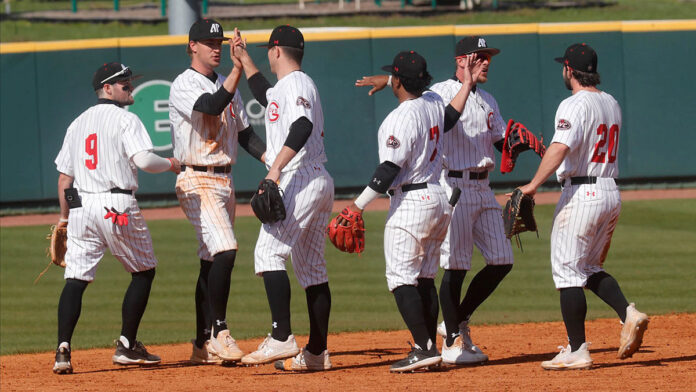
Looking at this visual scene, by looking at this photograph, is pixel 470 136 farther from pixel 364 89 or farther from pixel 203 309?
pixel 364 89

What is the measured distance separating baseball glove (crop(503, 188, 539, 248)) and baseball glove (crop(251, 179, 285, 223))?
1378mm

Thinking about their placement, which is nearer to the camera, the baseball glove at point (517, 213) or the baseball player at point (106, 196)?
the baseball glove at point (517, 213)

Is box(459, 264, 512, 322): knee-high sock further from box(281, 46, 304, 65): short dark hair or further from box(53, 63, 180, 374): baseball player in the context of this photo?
box(53, 63, 180, 374): baseball player

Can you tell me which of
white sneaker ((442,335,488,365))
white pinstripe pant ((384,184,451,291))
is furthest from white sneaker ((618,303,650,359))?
white pinstripe pant ((384,184,451,291))

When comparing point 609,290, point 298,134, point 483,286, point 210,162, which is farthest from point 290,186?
point 609,290

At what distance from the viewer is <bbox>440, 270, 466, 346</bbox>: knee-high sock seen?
711 centimetres

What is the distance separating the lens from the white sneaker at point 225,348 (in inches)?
273

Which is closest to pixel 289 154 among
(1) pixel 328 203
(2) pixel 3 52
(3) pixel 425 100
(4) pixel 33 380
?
(1) pixel 328 203

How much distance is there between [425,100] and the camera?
6594mm

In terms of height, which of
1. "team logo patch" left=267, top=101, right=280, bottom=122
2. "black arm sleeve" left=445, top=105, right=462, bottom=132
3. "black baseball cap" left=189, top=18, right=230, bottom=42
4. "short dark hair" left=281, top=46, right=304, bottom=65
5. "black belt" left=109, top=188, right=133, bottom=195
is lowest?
"black belt" left=109, top=188, right=133, bottom=195

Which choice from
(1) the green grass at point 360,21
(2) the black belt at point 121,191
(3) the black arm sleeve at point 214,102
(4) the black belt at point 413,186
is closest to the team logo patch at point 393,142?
(4) the black belt at point 413,186

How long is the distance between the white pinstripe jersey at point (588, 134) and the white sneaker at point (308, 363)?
189 centimetres

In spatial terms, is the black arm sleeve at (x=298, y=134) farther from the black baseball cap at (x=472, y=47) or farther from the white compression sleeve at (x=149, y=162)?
the black baseball cap at (x=472, y=47)

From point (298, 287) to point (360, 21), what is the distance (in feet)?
59.6
